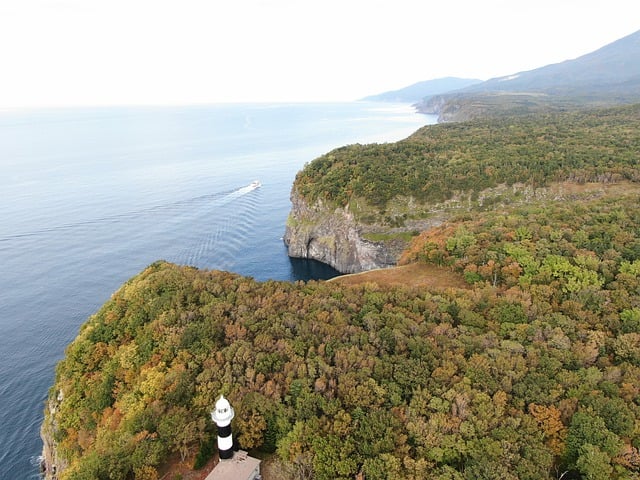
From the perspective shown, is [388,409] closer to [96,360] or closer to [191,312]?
[191,312]

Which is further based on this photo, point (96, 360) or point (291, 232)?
point (291, 232)

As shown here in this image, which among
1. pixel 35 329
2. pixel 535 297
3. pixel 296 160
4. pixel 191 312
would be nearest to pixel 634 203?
pixel 535 297

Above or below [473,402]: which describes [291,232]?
below

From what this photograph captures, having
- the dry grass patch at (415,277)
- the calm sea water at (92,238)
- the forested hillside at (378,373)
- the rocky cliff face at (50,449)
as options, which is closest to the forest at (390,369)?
the forested hillside at (378,373)

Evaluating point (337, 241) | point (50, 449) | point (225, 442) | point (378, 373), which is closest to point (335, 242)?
point (337, 241)

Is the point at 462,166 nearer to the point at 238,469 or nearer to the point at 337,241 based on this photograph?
the point at 337,241
